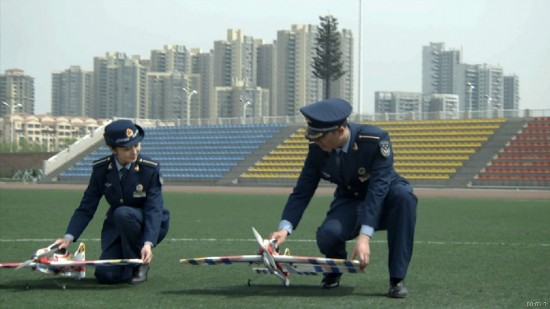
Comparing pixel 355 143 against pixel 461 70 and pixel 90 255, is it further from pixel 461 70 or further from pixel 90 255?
pixel 461 70

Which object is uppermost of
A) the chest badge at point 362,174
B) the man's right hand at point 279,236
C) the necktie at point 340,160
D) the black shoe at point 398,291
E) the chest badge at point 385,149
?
the chest badge at point 385,149

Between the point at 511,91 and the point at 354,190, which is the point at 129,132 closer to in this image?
the point at 354,190

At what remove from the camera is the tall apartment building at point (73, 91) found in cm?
11638

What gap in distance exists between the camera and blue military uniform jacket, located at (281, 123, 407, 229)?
6.66 metres

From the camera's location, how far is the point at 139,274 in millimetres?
7527

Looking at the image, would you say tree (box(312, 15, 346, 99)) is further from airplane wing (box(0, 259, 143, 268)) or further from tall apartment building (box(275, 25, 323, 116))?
airplane wing (box(0, 259, 143, 268))

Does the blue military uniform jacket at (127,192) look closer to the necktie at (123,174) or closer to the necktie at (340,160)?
the necktie at (123,174)

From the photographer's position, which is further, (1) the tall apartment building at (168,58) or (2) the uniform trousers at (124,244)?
(1) the tall apartment building at (168,58)

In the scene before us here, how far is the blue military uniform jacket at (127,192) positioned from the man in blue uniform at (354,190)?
1166 millimetres

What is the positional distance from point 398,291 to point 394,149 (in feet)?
137

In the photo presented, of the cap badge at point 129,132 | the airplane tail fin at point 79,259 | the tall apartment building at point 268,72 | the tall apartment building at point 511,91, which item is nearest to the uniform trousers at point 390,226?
the cap badge at point 129,132

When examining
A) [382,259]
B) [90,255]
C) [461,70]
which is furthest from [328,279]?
[461,70]

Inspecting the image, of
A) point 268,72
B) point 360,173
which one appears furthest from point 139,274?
point 268,72

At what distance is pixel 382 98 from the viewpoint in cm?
10669
